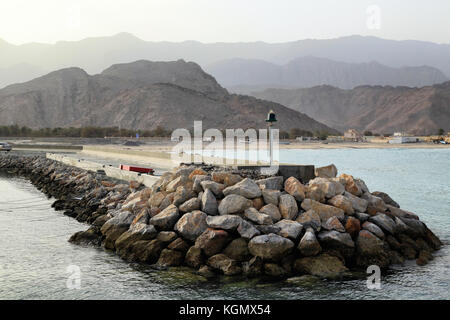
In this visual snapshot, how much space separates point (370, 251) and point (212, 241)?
4197 millimetres

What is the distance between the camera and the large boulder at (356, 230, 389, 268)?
12.3 meters

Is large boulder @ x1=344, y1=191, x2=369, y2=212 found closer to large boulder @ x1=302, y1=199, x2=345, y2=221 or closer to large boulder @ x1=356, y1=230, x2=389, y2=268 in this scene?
large boulder @ x1=302, y1=199, x2=345, y2=221

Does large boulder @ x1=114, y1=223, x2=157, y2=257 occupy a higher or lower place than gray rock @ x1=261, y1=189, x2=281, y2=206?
lower

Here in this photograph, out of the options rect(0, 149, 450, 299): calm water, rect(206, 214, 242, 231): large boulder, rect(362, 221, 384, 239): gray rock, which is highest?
rect(206, 214, 242, 231): large boulder

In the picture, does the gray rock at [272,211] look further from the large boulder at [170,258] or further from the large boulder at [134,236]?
the large boulder at [134,236]

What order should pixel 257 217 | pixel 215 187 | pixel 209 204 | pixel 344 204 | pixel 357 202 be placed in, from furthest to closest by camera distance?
pixel 357 202
pixel 215 187
pixel 344 204
pixel 209 204
pixel 257 217

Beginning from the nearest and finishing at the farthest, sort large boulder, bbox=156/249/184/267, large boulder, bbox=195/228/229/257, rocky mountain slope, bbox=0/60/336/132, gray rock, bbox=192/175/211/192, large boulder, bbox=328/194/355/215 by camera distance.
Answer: large boulder, bbox=195/228/229/257 < large boulder, bbox=156/249/184/267 < large boulder, bbox=328/194/355/215 < gray rock, bbox=192/175/211/192 < rocky mountain slope, bbox=0/60/336/132

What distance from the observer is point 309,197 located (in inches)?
554

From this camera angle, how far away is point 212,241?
1206 cm

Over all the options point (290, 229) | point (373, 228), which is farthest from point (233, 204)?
point (373, 228)

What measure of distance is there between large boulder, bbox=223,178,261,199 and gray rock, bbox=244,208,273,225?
79 centimetres

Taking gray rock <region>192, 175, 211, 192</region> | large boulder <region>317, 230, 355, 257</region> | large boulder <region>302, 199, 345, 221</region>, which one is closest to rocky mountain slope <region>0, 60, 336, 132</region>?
gray rock <region>192, 175, 211, 192</region>

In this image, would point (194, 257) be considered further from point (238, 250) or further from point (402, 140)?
point (402, 140)

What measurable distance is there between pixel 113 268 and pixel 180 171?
4824 mm
